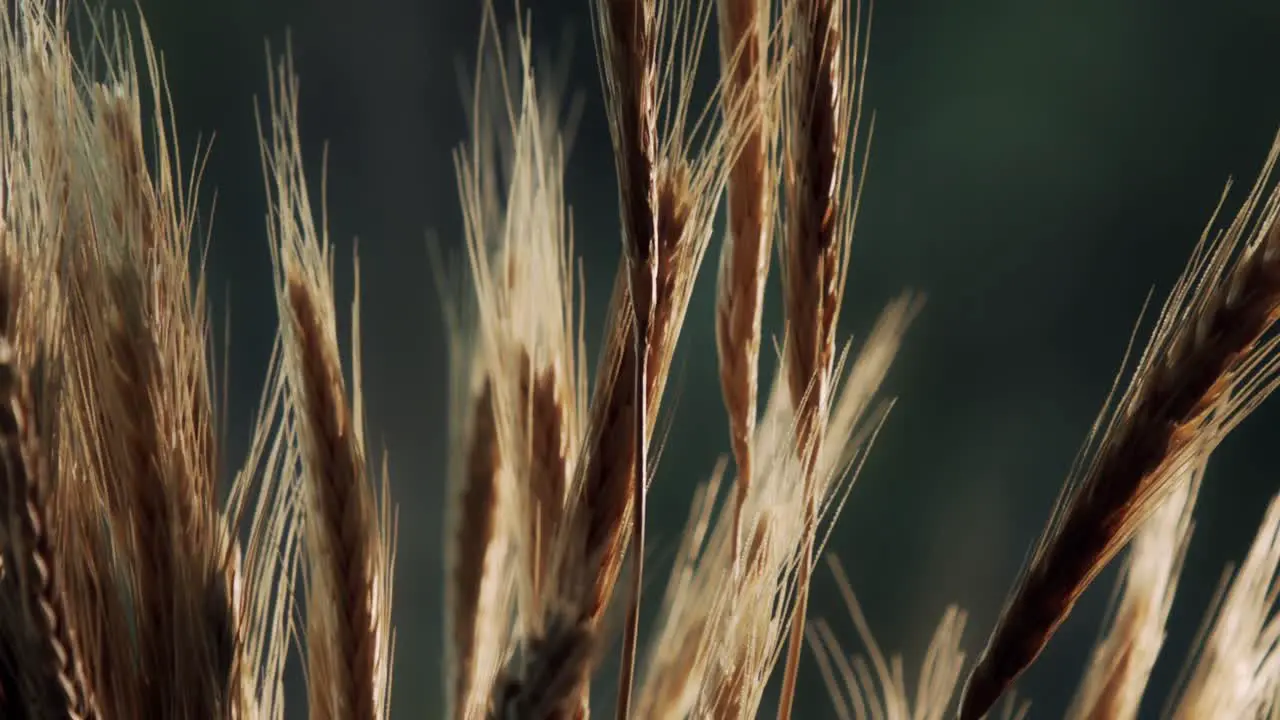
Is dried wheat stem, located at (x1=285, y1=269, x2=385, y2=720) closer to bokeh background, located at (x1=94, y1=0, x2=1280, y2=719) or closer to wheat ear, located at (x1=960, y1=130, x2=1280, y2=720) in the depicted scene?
wheat ear, located at (x1=960, y1=130, x2=1280, y2=720)

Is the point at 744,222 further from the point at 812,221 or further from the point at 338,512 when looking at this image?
the point at 338,512

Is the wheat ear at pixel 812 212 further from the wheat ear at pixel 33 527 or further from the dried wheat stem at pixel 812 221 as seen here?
the wheat ear at pixel 33 527

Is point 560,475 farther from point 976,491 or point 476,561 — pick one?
point 976,491

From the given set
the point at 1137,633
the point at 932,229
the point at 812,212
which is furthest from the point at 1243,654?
the point at 932,229

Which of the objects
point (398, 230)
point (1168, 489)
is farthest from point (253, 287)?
point (1168, 489)

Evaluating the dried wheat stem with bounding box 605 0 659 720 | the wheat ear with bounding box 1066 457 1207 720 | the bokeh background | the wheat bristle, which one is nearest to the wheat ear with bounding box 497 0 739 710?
the dried wheat stem with bounding box 605 0 659 720

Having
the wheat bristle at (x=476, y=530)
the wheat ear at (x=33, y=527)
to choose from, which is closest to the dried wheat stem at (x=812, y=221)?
the wheat bristle at (x=476, y=530)

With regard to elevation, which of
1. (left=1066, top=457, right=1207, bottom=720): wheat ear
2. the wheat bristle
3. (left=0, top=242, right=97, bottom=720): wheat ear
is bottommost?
(left=1066, top=457, right=1207, bottom=720): wheat ear
